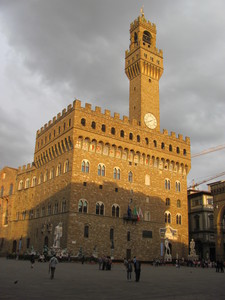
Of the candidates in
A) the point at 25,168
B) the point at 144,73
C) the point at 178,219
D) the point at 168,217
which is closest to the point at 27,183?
the point at 25,168

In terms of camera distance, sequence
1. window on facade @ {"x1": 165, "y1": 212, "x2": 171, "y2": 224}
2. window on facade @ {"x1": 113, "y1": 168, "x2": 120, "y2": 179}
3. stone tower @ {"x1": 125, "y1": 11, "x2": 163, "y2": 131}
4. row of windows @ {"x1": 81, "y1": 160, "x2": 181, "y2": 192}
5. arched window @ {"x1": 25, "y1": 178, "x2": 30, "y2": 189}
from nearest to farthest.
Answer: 1. row of windows @ {"x1": 81, "y1": 160, "x2": 181, "y2": 192}
2. window on facade @ {"x1": 113, "y1": 168, "x2": 120, "y2": 179}
3. window on facade @ {"x1": 165, "y1": 212, "x2": 171, "y2": 224}
4. stone tower @ {"x1": 125, "y1": 11, "x2": 163, "y2": 131}
5. arched window @ {"x1": 25, "y1": 178, "x2": 30, "y2": 189}

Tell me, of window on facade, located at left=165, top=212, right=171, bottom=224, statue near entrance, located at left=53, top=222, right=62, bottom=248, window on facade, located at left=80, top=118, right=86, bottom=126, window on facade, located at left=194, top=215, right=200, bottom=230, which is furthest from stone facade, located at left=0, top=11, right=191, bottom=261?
window on facade, located at left=194, top=215, right=200, bottom=230

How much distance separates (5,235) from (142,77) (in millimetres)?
32621

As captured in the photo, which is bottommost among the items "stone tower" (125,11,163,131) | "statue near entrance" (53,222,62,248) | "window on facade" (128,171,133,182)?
"statue near entrance" (53,222,62,248)

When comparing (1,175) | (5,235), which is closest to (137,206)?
(5,235)

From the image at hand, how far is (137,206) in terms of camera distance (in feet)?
137

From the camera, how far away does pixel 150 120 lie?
46.8 meters

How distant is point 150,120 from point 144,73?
757 cm

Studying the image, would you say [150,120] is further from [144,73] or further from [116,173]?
[116,173]

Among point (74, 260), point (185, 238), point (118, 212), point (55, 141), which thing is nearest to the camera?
point (74, 260)

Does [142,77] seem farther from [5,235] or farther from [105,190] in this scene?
[5,235]

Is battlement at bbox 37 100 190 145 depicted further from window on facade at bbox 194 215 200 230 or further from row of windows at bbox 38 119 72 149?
window on facade at bbox 194 215 200 230

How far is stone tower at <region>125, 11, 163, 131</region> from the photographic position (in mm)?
46906

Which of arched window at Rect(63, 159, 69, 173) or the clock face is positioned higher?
the clock face
